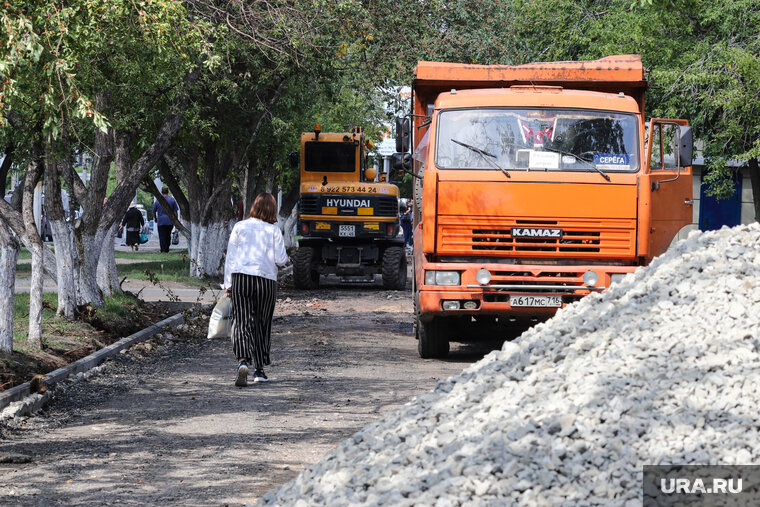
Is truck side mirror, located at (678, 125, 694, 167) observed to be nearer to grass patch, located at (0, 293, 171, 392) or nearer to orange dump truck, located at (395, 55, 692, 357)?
orange dump truck, located at (395, 55, 692, 357)

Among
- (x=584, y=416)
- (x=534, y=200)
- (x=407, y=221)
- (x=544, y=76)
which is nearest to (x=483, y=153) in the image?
(x=534, y=200)

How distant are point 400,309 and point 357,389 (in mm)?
9568

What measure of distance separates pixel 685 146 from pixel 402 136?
3.42 metres

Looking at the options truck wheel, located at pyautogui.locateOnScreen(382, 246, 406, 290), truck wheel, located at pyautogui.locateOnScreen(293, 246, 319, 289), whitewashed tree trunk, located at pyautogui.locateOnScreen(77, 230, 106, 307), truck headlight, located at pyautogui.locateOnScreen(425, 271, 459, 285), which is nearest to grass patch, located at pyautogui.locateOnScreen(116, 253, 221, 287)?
truck wheel, located at pyautogui.locateOnScreen(293, 246, 319, 289)

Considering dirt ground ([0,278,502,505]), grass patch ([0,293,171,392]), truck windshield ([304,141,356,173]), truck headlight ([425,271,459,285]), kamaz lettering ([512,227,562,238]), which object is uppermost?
truck windshield ([304,141,356,173])

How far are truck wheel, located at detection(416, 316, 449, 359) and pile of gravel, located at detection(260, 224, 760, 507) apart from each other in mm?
4911

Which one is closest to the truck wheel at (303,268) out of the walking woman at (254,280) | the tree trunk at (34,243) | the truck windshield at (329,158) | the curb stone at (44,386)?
the truck windshield at (329,158)

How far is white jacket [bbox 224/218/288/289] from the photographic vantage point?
10945 mm

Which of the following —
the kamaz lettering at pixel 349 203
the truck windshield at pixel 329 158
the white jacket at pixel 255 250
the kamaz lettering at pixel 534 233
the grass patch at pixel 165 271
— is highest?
the truck windshield at pixel 329 158

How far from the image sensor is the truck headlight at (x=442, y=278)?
1210 cm

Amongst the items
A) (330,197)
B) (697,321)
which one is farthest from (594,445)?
(330,197)

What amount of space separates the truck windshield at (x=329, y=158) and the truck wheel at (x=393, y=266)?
255 centimetres

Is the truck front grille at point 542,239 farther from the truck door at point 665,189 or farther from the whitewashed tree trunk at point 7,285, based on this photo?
the whitewashed tree trunk at point 7,285

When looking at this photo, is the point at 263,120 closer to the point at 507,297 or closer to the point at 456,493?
the point at 507,297
